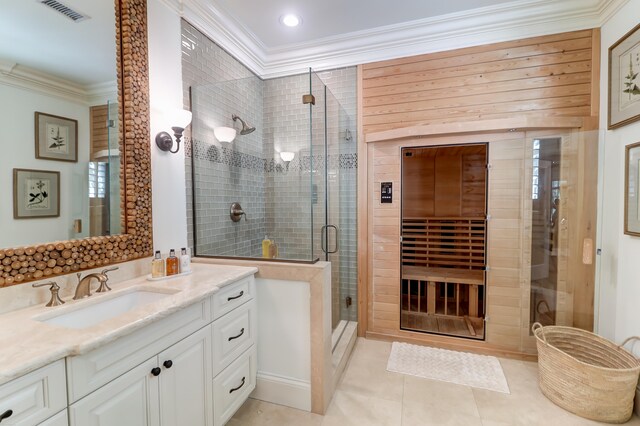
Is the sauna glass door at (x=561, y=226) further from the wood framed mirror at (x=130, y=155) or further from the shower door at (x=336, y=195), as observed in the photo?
the wood framed mirror at (x=130, y=155)

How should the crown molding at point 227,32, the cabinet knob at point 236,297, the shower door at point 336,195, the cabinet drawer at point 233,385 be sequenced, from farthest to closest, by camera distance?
the shower door at point 336,195 → the crown molding at point 227,32 → the cabinet knob at point 236,297 → the cabinet drawer at point 233,385

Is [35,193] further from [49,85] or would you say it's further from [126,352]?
[126,352]

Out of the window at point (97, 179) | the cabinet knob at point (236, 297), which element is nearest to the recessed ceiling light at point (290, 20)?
the window at point (97, 179)

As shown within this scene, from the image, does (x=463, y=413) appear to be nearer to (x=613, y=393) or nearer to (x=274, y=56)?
(x=613, y=393)

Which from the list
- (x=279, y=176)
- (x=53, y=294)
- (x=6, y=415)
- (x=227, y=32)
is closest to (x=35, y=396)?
(x=6, y=415)

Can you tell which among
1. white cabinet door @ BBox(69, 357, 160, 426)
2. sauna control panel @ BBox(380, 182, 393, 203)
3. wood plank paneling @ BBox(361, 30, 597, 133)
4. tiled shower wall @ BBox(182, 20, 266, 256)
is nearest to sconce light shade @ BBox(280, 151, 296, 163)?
tiled shower wall @ BBox(182, 20, 266, 256)

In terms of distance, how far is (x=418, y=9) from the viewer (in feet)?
7.98

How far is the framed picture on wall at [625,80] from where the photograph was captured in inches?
76.0

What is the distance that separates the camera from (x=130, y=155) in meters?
1.68

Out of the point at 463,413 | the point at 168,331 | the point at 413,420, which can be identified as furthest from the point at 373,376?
the point at 168,331

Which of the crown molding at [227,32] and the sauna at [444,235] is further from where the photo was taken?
the sauna at [444,235]

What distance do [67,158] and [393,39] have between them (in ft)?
9.09

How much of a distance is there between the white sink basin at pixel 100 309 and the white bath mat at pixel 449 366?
6.42 feet

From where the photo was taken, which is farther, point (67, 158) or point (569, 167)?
point (569, 167)
